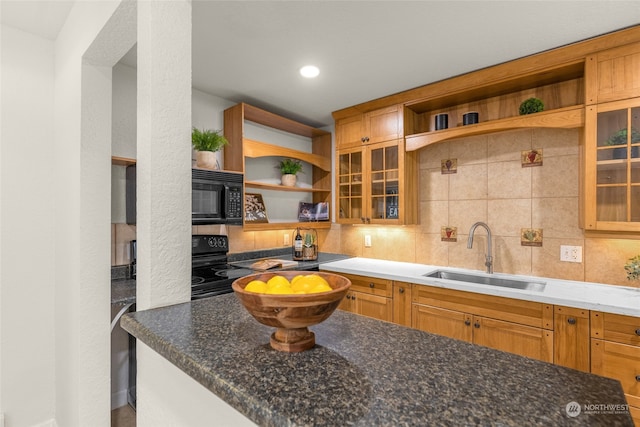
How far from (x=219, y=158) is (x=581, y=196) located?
2.90m

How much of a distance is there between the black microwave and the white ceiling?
2.61ft

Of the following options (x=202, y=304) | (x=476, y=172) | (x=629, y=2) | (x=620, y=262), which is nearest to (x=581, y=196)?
(x=620, y=262)

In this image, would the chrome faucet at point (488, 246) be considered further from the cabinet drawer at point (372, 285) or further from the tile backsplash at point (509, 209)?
the cabinet drawer at point (372, 285)

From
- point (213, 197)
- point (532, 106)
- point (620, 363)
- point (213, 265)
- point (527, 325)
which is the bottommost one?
point (620, 363)

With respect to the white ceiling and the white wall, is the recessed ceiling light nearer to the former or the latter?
the white ceiling

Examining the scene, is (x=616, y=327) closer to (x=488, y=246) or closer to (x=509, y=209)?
(x=488, y=246)

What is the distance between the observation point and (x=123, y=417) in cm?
227

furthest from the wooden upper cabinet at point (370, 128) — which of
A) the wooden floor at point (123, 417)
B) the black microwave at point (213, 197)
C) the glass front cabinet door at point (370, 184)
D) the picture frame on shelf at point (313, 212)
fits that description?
the wooden floor at point (123, 417)

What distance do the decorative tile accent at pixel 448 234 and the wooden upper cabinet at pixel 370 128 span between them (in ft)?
3.13

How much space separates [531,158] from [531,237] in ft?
2.02

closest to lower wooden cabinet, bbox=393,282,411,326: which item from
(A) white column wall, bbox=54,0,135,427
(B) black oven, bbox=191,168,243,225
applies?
(B) black oven, bbox=191,168,243,225

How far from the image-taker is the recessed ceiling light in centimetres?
234

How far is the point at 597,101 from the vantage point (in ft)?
6.49

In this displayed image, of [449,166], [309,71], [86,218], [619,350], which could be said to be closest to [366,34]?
[309,71]
